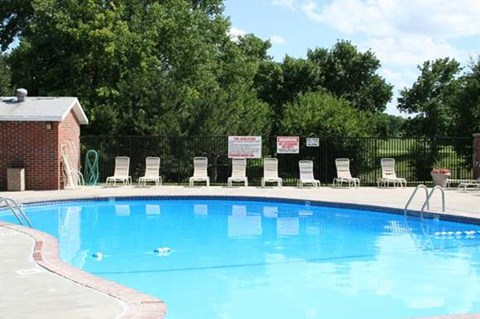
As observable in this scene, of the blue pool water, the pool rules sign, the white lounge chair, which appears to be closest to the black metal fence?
the pool rules sign

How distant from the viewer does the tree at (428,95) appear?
38688 mm

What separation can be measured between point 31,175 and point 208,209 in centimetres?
615

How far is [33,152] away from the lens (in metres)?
18.3

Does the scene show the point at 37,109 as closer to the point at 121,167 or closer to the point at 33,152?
the point at 33,152

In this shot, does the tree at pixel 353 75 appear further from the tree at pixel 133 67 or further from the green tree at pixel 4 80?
the green tree at pixel 4 80

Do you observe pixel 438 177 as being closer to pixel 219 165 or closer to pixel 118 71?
pixel 219 165

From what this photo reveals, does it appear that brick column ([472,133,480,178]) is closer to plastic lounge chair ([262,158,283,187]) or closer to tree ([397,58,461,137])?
plastic lounge chair ([262,158,283,187])

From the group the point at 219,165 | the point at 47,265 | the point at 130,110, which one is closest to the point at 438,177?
the point at 219,165

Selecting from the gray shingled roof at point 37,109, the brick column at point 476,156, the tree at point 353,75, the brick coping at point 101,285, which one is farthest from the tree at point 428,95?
the brick coping at point 101,285

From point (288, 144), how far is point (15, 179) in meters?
9.55

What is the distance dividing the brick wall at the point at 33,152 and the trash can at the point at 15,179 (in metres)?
0.42

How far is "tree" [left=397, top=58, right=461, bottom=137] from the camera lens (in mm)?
38688

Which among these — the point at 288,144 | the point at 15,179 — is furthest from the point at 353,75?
the point at 15,179

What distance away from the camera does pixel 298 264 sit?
361 inches
